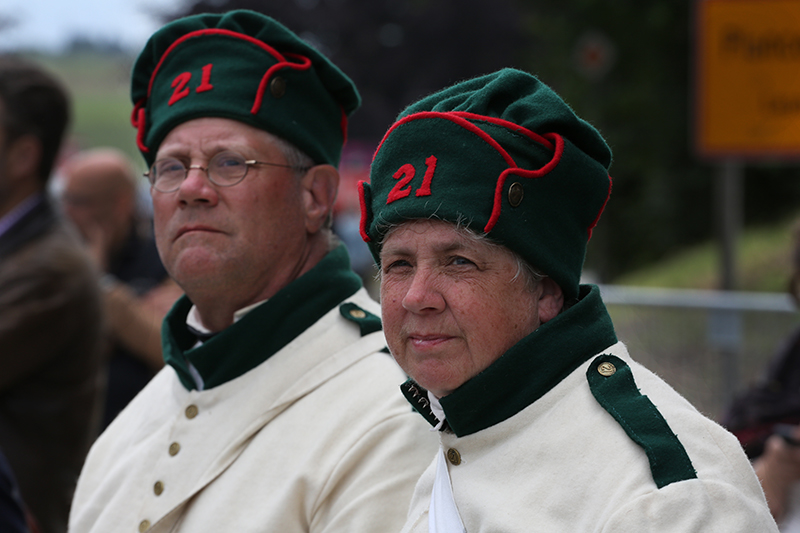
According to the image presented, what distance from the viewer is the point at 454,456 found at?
1907mm

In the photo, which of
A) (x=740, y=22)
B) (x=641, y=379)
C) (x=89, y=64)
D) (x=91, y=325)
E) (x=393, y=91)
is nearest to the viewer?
(x=641, y=379)

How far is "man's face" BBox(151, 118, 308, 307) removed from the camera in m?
2.55

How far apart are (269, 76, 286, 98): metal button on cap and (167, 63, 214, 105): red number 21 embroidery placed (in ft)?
0.54

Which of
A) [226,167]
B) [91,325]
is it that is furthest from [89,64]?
[226,167]

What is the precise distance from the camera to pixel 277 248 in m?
2.62

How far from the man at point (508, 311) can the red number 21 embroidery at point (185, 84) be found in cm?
84

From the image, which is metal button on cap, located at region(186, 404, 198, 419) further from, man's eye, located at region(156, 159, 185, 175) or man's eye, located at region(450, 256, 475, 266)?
man's eye, located at region(450, 256, 475, 266)

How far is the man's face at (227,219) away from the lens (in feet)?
8.38

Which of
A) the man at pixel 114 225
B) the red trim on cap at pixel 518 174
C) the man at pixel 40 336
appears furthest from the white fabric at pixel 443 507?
the man at pixel 114 225

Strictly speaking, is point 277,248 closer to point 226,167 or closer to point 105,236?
point 226,167

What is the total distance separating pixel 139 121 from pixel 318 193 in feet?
1.91

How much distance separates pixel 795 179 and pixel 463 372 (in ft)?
55.0

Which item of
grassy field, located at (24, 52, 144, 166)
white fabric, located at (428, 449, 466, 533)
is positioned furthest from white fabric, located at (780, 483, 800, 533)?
grassy field, located at (24, 52, 144, 166)

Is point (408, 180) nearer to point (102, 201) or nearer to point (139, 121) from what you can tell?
point (139, 121)
